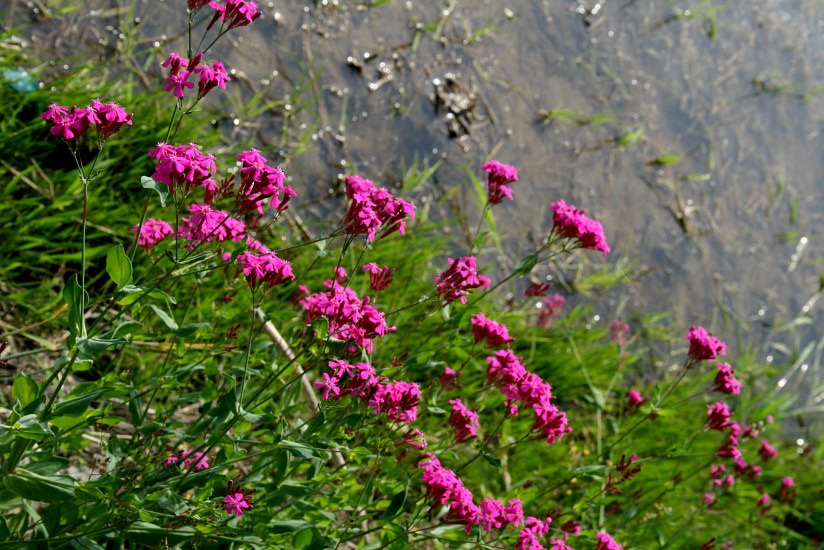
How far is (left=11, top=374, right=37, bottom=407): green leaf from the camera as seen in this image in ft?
4.87

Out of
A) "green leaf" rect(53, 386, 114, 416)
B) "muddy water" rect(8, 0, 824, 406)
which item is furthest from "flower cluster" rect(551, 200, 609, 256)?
"muddy water" rect(8, 0, 824, 406)

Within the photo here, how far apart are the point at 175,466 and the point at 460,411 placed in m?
0.67

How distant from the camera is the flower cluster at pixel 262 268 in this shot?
5.34ft

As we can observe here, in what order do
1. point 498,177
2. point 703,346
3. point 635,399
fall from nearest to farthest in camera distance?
point 498,177, point 703,346, point 635,399

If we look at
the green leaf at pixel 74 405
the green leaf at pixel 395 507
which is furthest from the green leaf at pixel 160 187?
the green leaf at pixel 395 507

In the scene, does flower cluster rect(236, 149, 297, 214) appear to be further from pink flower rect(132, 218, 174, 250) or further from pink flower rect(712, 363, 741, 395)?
pink flower rect(712, 363, 741, 395)

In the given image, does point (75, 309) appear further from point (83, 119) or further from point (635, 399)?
point (635, 399)

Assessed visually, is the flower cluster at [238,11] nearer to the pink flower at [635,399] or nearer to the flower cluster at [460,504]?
the flower cluster at [460,504]

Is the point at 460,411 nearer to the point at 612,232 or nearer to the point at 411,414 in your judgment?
the point at 411,414

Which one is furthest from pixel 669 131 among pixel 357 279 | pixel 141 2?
pixel 141 2

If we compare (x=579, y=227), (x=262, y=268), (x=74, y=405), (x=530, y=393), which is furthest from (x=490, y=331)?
(x=74, y=405)

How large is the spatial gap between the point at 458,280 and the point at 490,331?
0.24 meters

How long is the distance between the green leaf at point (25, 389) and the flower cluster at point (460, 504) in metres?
0.82

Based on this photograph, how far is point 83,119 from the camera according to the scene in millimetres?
1487
